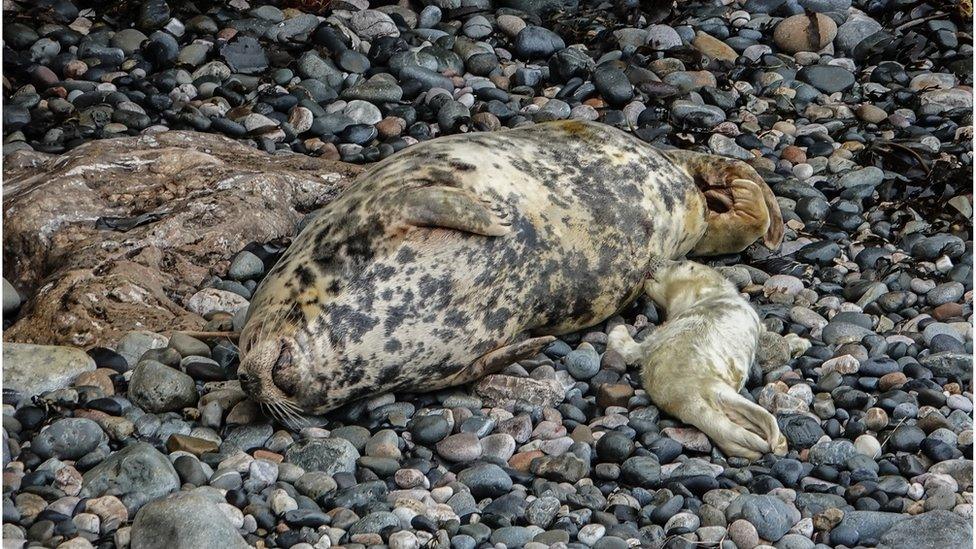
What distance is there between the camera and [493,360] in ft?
17.6

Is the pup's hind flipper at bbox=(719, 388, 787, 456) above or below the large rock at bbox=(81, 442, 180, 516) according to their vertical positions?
below

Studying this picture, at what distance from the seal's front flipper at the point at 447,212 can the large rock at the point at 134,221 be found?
117 centimetres

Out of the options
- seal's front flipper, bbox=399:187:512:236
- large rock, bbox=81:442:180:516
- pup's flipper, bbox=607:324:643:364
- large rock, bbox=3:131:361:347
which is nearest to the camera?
large rock, bbox=81:442:180:516

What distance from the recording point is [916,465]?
4.83 meters

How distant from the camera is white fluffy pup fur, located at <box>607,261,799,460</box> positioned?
4949 mm

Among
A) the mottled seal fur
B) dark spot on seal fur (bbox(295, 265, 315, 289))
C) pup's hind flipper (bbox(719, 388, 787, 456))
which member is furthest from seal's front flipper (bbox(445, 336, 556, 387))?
pup's hind flipper (bbox(719, 388, 787, 456))

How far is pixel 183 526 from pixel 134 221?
266cm

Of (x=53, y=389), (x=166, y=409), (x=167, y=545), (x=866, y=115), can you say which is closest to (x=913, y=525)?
(x=167, y=545)

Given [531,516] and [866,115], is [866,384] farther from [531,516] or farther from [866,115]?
[866,115]

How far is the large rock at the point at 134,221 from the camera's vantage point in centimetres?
582

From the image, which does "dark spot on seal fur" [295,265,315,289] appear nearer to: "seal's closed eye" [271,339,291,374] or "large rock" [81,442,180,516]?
"seal's closed eye" [271,339,291,374]

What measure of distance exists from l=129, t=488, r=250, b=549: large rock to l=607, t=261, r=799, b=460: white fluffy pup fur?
5.90ft

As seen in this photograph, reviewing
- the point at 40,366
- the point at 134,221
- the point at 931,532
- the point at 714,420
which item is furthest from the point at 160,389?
the point at 931,532

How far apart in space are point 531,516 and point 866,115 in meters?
4.35
